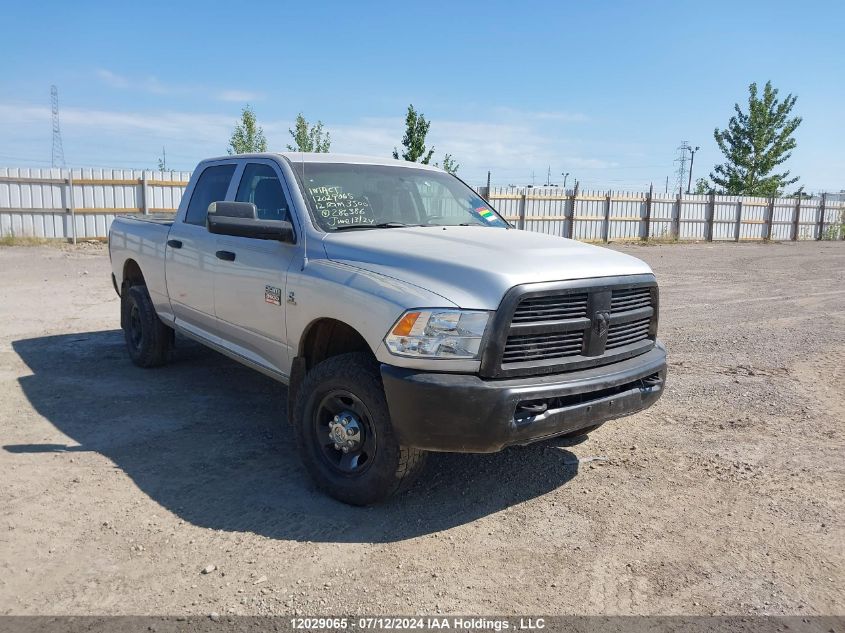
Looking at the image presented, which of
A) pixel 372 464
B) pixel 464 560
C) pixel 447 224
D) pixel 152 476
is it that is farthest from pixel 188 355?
pixel 464 560

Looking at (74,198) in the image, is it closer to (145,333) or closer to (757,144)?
(145,333)

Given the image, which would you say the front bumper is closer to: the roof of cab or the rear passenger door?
the rear passenger door

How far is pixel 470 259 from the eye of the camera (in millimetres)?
3631

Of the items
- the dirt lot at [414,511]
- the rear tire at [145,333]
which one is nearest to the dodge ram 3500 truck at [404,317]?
the dirt lot at [414,511]

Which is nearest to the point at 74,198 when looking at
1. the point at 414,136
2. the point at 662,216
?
the point at 414,136

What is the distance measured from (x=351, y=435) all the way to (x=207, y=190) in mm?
2862

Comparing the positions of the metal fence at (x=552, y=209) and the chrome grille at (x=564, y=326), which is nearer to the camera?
the chrome grille at (x=564, y=326)

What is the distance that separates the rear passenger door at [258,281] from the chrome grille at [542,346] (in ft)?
5.10

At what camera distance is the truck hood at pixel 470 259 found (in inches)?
134

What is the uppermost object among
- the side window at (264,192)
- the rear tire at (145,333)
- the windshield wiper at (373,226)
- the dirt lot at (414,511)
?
the side window at (264,192)

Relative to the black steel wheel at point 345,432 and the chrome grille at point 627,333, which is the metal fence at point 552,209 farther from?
the chrome grille at point 627,333

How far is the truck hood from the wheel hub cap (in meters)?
0.83

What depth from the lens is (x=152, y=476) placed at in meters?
4.19

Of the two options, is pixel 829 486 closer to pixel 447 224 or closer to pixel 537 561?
pixel 537 561
